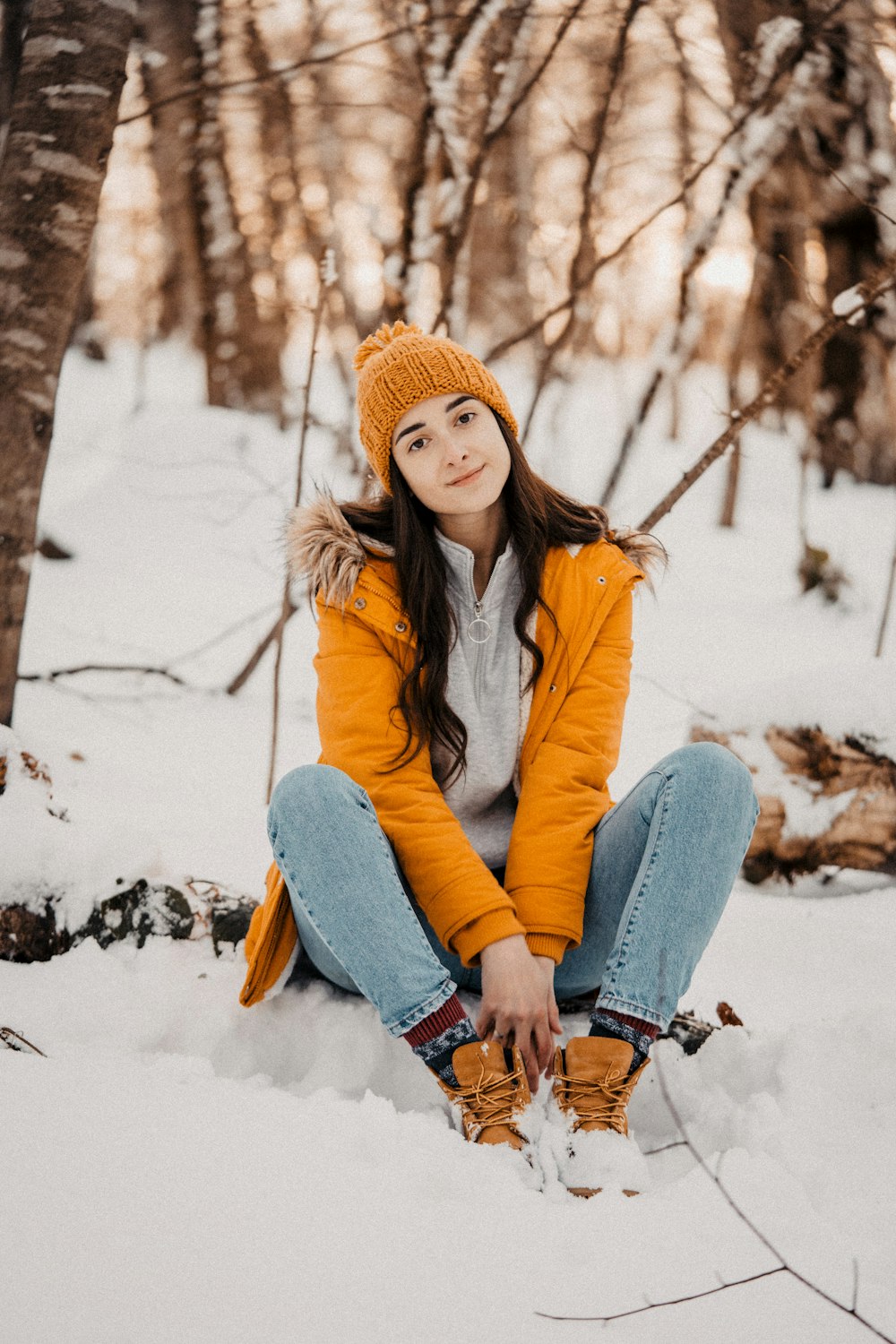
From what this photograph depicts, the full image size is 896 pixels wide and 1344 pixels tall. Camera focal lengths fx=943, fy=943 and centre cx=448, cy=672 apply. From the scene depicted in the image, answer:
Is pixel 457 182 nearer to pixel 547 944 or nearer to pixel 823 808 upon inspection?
pixel 823 808

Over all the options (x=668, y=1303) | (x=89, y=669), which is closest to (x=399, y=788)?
(x=668, y=1303)

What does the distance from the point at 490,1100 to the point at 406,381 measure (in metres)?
1.33

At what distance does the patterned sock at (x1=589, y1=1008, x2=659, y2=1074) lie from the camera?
1.53 m

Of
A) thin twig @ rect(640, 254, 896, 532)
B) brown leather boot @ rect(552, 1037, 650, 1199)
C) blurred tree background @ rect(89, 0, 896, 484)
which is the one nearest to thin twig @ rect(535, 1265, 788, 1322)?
brown leather boot @ rect(552, 1037, 650, 1199)

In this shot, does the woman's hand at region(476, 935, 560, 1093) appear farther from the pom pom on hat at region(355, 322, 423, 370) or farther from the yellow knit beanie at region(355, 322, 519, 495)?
the pom pom on hat at region(355, 322, 423, 370)

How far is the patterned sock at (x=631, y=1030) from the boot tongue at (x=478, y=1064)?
16 cm

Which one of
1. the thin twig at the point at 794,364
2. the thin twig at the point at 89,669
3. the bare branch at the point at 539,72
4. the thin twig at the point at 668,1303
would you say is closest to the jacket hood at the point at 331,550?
the thin twig at the point at 794,364

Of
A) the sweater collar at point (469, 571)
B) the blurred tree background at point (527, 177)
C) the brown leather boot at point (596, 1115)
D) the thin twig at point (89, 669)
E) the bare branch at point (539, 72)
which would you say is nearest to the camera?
the brown leather boot at point (596, 1115)

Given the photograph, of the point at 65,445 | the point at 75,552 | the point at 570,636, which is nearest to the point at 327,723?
the point at 570,636

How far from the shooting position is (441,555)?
1961 millimetres

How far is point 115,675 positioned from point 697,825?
8.79ft

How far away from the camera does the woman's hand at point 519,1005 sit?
4.98 ft

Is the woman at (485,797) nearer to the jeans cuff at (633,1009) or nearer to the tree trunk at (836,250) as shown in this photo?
the jeans cuff at (633,1009)

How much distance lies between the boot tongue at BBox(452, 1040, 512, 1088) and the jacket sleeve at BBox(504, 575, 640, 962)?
0.21 m
